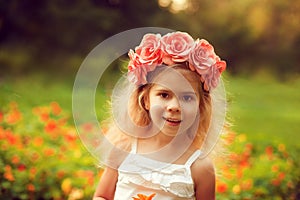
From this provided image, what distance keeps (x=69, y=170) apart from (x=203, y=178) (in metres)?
1.23

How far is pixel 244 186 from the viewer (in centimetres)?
298

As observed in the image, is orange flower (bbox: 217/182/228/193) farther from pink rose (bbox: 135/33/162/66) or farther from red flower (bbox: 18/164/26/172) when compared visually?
pink rose (bbox: 135/33/162/66)

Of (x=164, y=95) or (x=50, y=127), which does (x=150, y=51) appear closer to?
(x=164, y=95)

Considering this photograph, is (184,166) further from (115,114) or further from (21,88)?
(21,88)

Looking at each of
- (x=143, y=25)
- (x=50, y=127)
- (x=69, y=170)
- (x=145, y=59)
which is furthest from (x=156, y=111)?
(x=143, y=25)

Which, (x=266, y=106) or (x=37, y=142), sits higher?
(x=266, y=106)

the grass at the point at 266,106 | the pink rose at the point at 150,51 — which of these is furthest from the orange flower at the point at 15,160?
the grass at the point at 266,106

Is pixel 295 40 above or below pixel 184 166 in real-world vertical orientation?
above

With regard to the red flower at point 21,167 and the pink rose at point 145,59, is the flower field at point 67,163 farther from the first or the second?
the pink rose at point 145,59

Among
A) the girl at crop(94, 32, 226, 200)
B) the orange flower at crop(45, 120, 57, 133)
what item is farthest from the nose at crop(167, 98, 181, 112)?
the orange flower at crop(45, 120, 57, 133)

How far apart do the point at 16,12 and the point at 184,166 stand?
511 centimetres

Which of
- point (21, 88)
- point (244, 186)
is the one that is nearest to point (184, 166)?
point (244, 186)

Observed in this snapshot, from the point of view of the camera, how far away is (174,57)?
6.15 feet

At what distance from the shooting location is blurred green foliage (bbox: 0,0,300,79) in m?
6.31
